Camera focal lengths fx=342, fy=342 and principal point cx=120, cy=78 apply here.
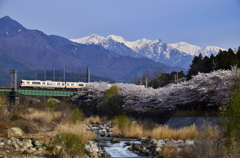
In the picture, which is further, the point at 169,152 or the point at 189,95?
the point at 189,95

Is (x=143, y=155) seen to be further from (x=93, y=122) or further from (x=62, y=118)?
(x=93, y=122)

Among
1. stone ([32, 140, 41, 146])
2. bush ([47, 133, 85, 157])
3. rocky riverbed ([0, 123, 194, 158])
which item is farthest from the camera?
stone ([32, 140, 41, 146])

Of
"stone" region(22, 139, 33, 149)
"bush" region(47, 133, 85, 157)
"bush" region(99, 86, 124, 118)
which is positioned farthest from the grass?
"bush" region(99, 86, 124, 118)

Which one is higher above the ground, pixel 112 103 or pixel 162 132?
pixel 112 103

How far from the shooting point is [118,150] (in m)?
25.5

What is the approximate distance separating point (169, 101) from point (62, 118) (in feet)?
59.4

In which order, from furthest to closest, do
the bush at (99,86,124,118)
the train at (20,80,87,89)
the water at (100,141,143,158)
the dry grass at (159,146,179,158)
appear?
the train at (20,80,87,89) → the bush at (99,86,124,118) → the water at (100,141,143,158) → the dry grass at (159,146,179,158)

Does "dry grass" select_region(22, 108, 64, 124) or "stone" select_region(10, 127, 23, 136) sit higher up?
"dry grass" select_region(22, 108, 64, 124)

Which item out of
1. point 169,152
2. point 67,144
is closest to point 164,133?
point 169,152

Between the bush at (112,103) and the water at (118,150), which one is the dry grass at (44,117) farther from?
the bush at (112,103)

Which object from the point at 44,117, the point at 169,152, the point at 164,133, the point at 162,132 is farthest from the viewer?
the point at 44,117

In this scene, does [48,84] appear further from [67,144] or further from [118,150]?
[67,144]

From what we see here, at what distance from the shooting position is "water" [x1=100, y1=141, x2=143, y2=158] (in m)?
23.6

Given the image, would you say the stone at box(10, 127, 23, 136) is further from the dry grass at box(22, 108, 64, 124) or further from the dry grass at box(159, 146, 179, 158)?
the dry grass at box(159, 146, 179, 158)
